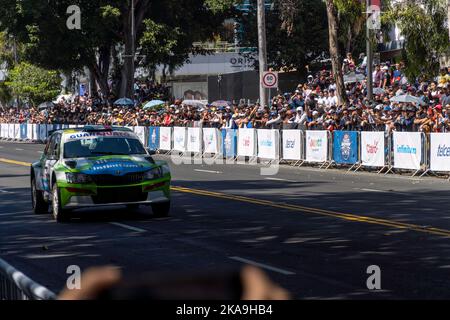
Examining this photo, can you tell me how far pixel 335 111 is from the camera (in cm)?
3184

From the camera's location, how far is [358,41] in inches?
2325

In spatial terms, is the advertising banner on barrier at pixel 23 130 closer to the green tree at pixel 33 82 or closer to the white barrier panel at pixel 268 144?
the green tree at pixel 33 82

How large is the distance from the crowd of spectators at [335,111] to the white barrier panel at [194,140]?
430mm

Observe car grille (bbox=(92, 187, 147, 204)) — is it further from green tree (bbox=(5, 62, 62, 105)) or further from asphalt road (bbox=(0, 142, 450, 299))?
green tree (bbox=(5, 62, 62, 105))

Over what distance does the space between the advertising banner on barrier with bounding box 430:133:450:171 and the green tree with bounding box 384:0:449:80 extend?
9.03m

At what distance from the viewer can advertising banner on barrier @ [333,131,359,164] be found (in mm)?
28828

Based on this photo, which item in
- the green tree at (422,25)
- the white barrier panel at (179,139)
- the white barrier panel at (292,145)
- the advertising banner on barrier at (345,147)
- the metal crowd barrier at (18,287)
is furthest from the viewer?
the white barrier panel at (179,139)

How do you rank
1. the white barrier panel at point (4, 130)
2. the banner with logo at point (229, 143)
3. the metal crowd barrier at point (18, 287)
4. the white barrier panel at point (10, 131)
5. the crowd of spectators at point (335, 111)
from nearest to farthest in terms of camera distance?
the metal crowd barrier at point (18, 287)
the crowd of spectators at point (335, 111)
the banner with logo at point (229, 143)
the white barrier panel at point (10, 131)
the white barrier panel at point (4, 130)

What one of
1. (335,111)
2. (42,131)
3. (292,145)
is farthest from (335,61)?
(42,131)

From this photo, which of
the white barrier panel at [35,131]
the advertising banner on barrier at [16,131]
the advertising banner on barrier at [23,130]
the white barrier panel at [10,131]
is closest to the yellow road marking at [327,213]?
the white barrier panel at [35,131]

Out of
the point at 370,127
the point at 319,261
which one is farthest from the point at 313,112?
the point at 319,261

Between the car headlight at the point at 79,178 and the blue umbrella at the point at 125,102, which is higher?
the blue umbrella at the point at 125,102

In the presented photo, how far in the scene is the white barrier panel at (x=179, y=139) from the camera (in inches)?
1609

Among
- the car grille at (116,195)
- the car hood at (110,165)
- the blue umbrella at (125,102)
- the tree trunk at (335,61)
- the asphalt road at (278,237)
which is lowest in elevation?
the asphalt road at (278,237)
